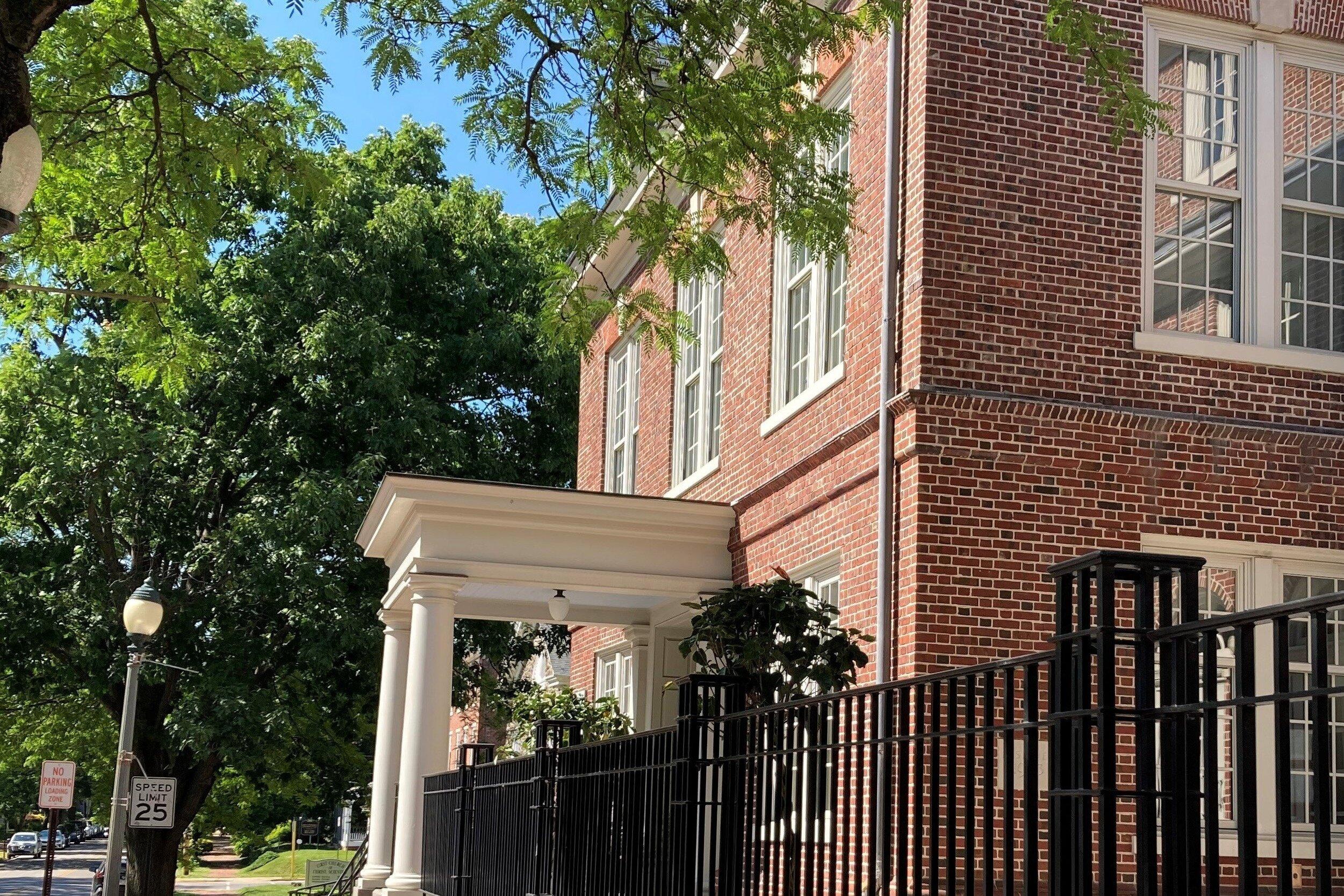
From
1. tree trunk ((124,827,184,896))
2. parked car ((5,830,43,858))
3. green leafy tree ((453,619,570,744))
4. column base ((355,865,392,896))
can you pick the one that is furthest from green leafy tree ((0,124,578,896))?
parked car ((5,830,43,858))

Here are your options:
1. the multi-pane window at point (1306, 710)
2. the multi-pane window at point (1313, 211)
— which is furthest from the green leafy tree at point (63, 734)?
the multi-pane window at point (1313, 211)

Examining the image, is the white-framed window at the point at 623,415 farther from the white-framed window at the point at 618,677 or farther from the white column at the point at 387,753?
the white column at the point at 387,753

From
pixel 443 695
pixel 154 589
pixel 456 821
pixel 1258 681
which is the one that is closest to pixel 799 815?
pixel 1258 681

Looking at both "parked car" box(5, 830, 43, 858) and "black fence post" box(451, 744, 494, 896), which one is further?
"parked car" box(5, 830, 43, 858)

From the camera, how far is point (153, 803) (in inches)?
761

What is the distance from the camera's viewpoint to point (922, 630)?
34.9ft

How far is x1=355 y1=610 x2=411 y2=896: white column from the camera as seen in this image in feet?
54.3

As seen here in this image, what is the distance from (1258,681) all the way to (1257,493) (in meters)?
1.38

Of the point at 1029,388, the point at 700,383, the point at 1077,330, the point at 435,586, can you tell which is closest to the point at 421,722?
the point at 435,586

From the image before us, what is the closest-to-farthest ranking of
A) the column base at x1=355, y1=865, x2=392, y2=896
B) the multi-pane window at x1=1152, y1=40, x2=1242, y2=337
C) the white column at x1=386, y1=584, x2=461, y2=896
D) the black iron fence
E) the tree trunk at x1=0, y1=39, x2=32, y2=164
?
the black iron fence, the tree trunk at x1=0, y1=39, x2=32, y2=164, the multi-pane window at x1=1152, y1=40, x2=1242, y2=337, the white column at x1=386, y1=584, x2=461, y2=896, the column base at x1=355, y1=865, x2=392, y2=896

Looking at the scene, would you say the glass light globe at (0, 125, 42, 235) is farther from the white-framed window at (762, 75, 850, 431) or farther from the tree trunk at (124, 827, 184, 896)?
the tree trunk at (124, 827, 184, 896)

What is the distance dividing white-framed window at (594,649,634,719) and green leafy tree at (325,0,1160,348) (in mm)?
10721

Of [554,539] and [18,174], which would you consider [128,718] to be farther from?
[18,174]

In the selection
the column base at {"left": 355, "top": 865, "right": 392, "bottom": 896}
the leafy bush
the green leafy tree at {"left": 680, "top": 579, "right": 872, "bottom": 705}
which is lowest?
the column base at {"left": 355, "top": 865, "right": 392, "bottom": 896}
